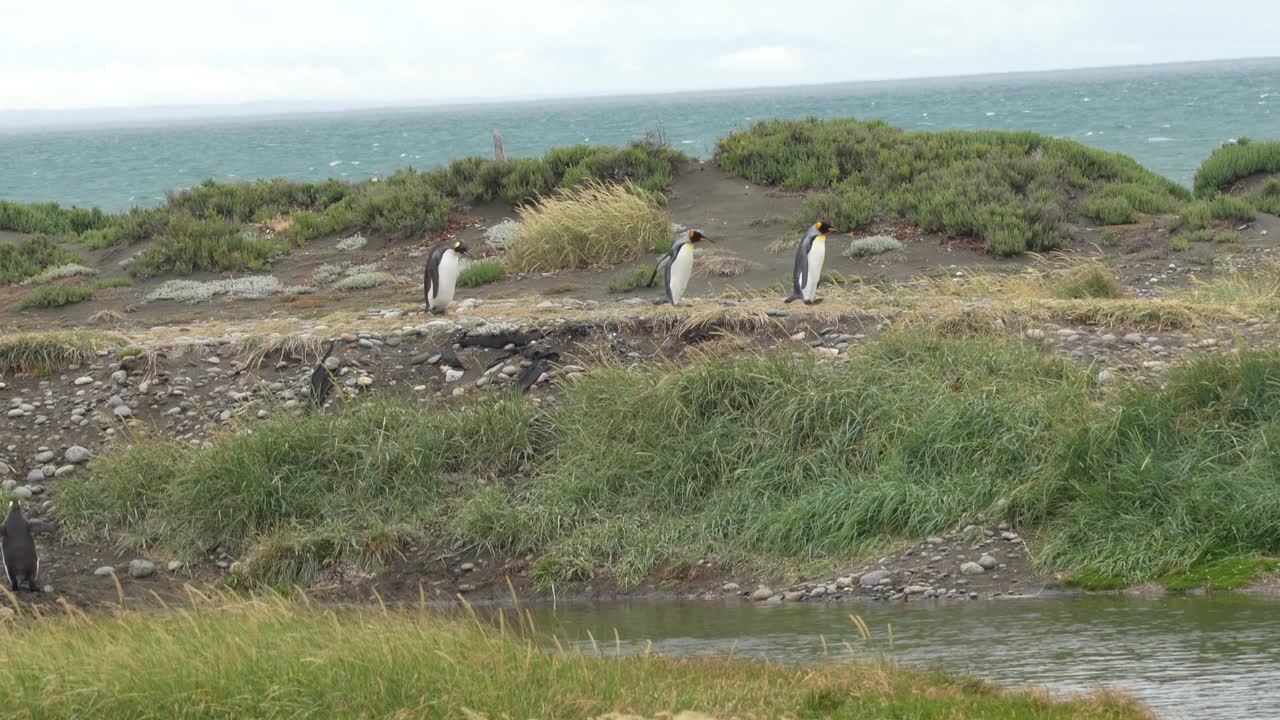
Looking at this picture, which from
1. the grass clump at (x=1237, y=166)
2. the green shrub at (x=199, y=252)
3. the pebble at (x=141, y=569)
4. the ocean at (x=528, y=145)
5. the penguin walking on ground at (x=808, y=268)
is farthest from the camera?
the ocean at (x=528, y=145)

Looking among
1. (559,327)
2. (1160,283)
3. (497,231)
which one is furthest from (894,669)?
(497,231)

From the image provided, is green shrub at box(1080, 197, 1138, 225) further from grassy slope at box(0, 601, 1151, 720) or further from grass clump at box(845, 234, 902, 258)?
grassy slope at box(0, 601, 1151, 720)

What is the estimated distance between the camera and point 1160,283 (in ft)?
52.6

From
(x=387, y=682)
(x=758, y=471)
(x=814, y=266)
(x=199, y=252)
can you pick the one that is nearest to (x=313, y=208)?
(x=199, y=252)

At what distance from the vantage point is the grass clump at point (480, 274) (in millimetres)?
18203

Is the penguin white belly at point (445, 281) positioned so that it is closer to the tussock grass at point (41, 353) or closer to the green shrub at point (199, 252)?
the tussock grass at point (41, 353)

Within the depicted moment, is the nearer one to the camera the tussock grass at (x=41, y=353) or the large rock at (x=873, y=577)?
the large rock at (x=873, y=577)

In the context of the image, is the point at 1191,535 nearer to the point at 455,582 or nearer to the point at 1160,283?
the point at 455,582

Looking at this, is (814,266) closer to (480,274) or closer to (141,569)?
(480,274)

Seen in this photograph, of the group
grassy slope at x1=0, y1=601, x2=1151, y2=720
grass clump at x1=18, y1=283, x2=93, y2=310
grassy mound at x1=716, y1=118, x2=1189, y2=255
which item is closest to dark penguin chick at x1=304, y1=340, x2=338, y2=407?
grassy slope at x1=0, y1=601, x2=1151, y2=720

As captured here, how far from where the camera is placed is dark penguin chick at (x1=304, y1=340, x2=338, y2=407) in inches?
458

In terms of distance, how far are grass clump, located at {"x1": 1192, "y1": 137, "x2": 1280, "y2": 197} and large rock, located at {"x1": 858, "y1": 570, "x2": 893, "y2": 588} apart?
1527 centimetres

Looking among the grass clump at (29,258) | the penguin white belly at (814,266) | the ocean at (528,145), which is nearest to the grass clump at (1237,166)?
the penguin white belly at (814,266)

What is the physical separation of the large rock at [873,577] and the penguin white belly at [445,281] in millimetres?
6794
